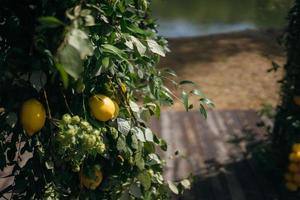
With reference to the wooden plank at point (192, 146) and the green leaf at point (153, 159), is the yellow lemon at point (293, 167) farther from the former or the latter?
the green leaf at point (153, 159)

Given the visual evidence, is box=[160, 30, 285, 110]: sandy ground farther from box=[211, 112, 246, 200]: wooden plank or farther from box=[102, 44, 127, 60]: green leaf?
box=[102, 44, 127, 60]: green leaf

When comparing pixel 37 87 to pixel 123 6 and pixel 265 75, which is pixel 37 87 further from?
pixel 265 75

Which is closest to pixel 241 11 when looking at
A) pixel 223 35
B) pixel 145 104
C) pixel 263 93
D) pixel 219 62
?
→ pixel 223 35

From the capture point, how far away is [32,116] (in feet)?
4.72

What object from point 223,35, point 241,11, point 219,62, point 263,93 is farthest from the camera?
point 241,11

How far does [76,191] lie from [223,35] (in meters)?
8.53

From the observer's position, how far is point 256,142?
185 inches

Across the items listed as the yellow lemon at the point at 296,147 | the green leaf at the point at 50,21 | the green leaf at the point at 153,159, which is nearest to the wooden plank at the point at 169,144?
the yellow lemon at the point at 296,147

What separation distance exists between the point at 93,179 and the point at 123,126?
271 millimetres

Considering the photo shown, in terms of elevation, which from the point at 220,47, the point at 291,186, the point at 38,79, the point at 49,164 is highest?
the point at 38,79

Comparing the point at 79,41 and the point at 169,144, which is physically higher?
the point at 79,41

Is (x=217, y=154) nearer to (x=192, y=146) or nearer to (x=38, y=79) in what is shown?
(x=192, y=146)

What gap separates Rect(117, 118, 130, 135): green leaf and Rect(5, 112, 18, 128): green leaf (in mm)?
389

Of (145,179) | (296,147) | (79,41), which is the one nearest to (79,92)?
(79,41)
